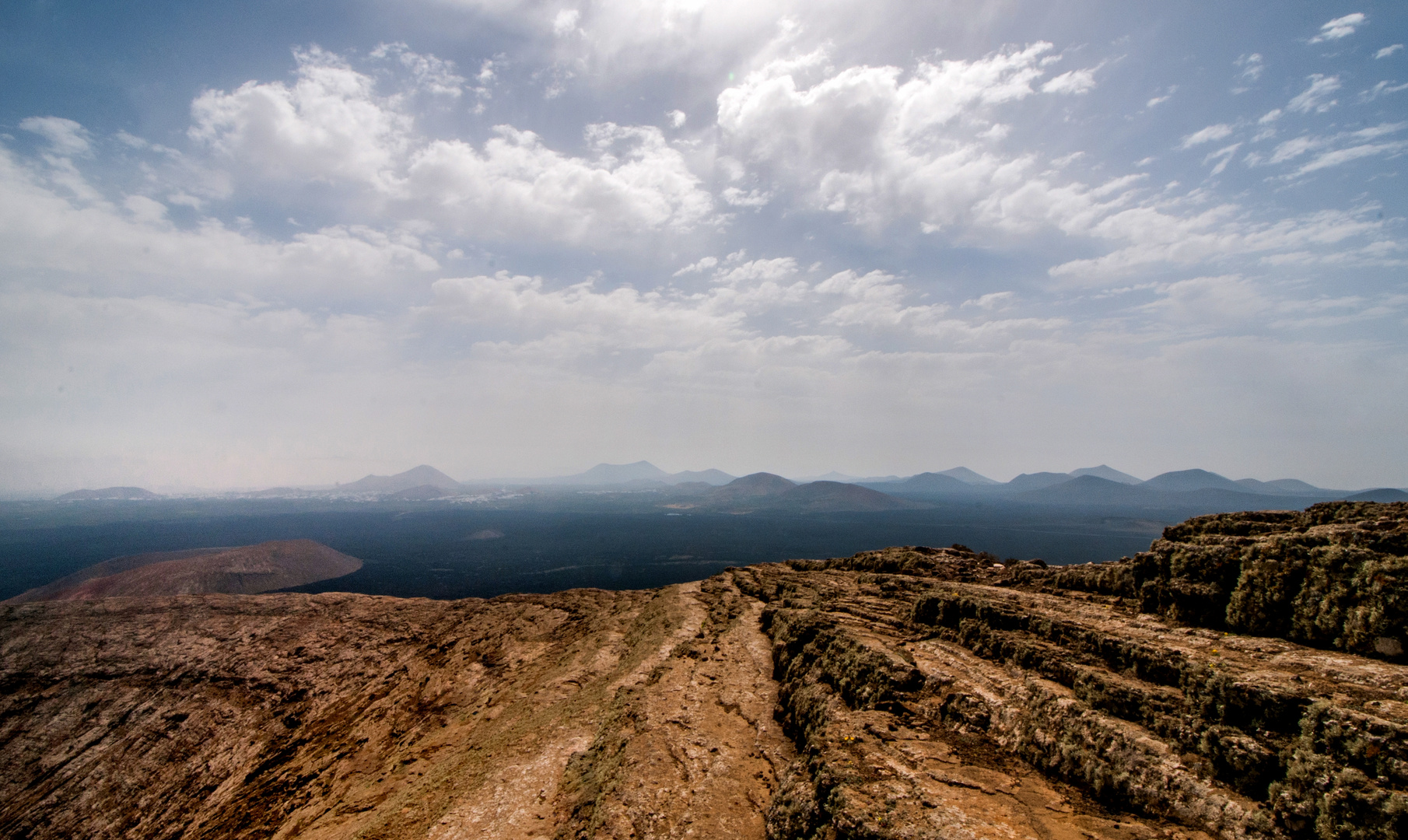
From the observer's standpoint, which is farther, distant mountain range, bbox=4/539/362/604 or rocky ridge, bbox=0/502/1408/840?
distant mountain range, bbox=4/539/362/604

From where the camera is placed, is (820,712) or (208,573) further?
(208,573)

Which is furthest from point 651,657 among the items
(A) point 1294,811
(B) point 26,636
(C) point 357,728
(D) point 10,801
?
(B) point 26,636

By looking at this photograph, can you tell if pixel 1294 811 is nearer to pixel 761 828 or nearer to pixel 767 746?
pixel 761 828

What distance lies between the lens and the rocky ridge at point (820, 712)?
1035cm

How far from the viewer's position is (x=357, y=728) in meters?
30.6

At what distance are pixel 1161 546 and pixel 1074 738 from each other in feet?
39.2

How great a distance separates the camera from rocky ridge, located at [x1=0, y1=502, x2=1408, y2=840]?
1035 centimetres

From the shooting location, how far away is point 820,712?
671 inches

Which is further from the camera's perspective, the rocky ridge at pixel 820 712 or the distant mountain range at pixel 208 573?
the distant mountain range at pixel 208 573

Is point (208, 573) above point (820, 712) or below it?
below

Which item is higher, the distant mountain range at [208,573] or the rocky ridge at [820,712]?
the rocky ridge at [820,712]

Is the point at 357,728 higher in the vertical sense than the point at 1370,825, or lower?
lower

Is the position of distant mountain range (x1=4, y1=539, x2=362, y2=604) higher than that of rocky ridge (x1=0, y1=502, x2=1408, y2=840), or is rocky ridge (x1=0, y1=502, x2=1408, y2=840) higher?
rocky ridge (x1=0, y1=502, x2=1408, y2=840)

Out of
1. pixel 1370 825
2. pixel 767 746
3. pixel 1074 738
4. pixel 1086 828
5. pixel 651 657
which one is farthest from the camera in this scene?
pixel 651 657
